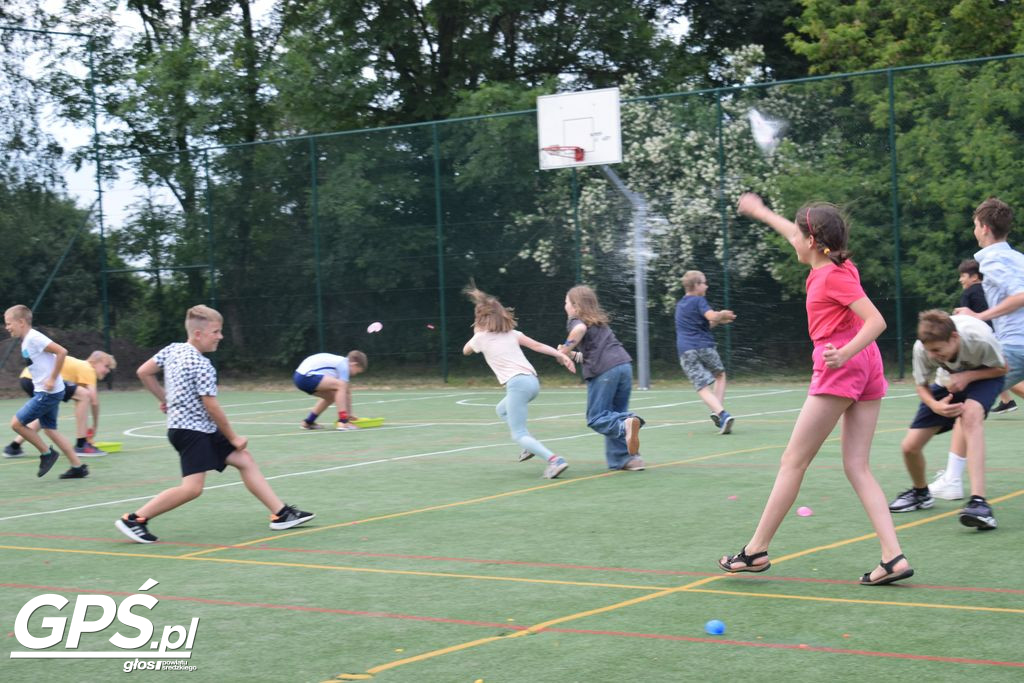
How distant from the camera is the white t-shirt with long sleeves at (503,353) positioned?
10625mm

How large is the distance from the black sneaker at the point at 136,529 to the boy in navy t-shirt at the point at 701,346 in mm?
6480

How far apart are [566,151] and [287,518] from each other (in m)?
14.0

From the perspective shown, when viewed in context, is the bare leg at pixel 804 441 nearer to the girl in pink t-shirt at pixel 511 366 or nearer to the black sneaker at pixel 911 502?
the black sneaker at pixel 911 502

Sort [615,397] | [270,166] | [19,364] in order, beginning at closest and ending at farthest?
[615,397], [270,166], [19,364]

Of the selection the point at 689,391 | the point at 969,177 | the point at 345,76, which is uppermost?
the point at 345,76

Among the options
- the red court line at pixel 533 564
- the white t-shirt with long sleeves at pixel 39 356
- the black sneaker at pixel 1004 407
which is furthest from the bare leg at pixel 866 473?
the black sneaker at pixel 1004 407

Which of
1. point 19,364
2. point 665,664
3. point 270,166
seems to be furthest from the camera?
point 19,364

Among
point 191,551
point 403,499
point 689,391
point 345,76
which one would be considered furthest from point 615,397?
point 345,76

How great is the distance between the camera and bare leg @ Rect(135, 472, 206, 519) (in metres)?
8.01

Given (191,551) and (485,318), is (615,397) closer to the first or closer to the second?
(485,318)

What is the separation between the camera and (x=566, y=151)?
850 inches

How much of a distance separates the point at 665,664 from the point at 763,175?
17.0 meters

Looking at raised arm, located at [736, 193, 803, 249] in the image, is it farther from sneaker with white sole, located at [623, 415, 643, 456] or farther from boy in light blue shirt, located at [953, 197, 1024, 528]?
sneaker with white sole, located at [623, 415, 643, 456]

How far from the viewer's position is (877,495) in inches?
238
